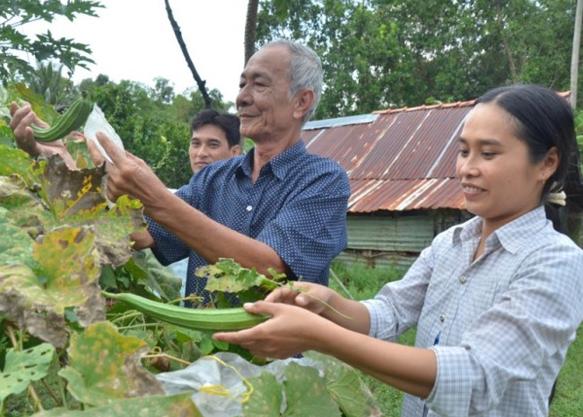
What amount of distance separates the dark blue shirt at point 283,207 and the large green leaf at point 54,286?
79 centimetres

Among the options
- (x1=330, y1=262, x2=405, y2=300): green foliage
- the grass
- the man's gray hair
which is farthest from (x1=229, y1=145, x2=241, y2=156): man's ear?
(x1=330, y1=262, x2=405, y2=300): green foliage

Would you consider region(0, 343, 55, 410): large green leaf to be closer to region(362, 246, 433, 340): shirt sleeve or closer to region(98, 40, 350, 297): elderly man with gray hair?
region(98, 40, 350, 297): elderly man with gray hair

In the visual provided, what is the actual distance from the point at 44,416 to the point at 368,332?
→ 3.18 feet

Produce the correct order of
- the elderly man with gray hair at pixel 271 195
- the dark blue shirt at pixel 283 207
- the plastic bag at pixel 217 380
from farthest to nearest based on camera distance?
1. the dark blue shirt at pixel 283 207
2. the elderly man with gray hair at pixel 271 195
3. the plastic bag at pixel 217 380

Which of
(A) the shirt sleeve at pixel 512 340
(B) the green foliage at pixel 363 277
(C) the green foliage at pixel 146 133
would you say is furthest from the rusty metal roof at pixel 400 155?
(A) the shirt sleeve at pixel 512 340

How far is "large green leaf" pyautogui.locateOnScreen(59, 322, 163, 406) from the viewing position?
86cm

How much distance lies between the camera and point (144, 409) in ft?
2.64

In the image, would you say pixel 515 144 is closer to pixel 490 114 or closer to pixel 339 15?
Result: pixel 490 114

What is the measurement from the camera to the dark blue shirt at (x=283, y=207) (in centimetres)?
173

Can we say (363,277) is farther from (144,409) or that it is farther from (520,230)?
(144,409)

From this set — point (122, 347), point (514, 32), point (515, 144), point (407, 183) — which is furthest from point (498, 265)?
point (514, 32)

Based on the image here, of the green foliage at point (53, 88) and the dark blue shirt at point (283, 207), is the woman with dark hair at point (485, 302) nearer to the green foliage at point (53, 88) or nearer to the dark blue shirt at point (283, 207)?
the dark blue shirt at point (283, 207)

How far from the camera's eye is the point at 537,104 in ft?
4.83

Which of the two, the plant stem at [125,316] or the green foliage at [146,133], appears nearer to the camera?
the plant stem at [125,316]
